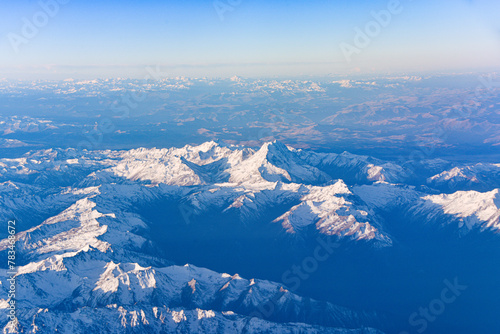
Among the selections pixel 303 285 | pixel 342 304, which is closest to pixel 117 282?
pixel 303 285

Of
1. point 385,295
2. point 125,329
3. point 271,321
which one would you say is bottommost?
point 385,295

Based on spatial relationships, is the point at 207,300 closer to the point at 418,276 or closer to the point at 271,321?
the point at 271,321

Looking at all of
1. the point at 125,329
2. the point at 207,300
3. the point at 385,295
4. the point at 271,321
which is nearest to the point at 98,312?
the point at 125,329

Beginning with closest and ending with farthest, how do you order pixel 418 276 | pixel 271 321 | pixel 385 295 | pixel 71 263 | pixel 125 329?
pixel 125 329, pixel 271 321, pixel 71 263, pixel 385 295, pixel 418 276

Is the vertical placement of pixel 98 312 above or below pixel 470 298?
above

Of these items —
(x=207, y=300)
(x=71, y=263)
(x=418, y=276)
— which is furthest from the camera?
(x=418, y=276)

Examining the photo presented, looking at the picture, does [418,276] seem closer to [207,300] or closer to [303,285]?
[303,285]

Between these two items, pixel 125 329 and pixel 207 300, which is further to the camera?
pixel 207 300

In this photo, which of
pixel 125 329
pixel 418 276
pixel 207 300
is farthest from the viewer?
pixel 418 276

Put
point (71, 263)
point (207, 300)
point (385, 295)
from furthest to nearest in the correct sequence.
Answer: point (385, 295) → point (71, 263) → point (207, 300)
